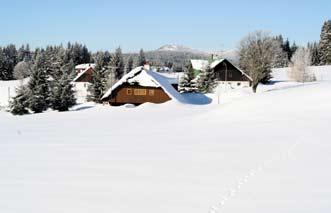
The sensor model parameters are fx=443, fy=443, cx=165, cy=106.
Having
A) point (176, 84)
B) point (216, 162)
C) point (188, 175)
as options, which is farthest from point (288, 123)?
point (176, 84)

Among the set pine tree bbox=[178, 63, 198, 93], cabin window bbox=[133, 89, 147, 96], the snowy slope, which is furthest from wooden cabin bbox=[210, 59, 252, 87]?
the snowy slope

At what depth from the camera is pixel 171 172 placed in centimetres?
1090

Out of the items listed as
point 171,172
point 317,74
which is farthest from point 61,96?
point 317,74

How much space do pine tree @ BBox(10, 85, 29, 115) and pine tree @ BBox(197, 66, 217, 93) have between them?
27266 mm

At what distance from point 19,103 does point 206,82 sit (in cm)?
2917

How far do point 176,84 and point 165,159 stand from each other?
163 ft

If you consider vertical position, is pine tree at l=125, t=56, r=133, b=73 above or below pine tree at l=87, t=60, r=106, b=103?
above

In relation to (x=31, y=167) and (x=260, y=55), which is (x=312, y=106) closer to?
(x=31, y=167)

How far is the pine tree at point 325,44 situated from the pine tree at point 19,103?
69534 mm

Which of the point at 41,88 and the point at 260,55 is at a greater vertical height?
the point at 260,55

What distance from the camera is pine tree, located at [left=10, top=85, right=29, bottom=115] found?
45500 millimetres

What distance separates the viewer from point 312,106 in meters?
28.4

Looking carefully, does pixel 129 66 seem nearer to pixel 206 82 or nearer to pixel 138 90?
pixel 206 82

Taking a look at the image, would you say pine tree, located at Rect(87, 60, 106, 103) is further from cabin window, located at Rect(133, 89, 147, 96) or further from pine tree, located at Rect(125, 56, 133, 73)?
pine tree, located at Rect(125, 56, 133, 73)
